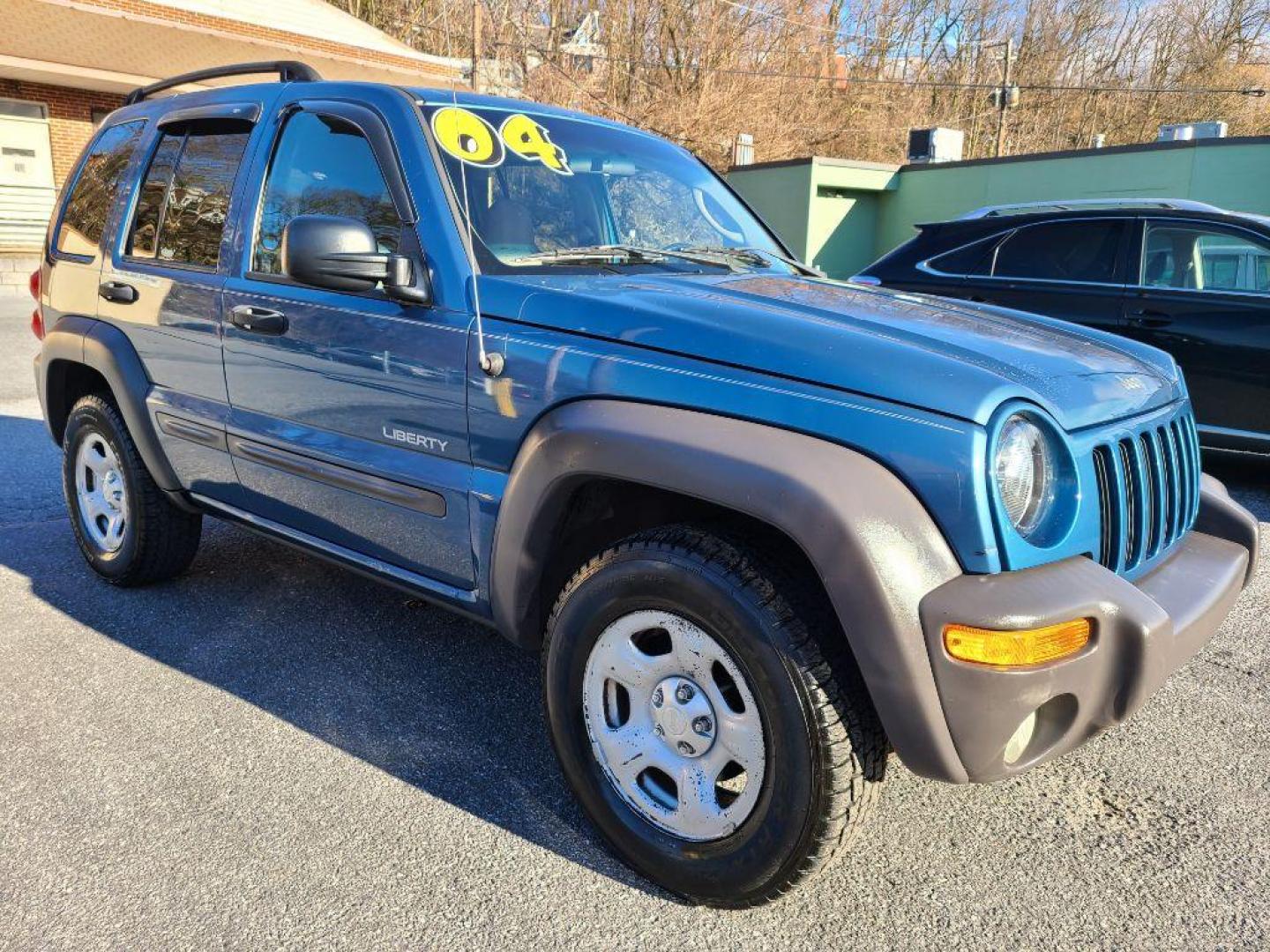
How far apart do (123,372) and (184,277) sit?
538 millimetres

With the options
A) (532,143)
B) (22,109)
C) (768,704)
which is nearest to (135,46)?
(22,109)

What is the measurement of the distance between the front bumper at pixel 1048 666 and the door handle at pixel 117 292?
3.24 m

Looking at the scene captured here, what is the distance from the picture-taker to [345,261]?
101 inches

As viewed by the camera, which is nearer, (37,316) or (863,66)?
(37,316)

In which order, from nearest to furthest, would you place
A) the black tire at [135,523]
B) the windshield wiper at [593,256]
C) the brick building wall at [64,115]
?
the windshield wiper at [593,256] < the black tire at [135,523] < the brick building wall at [64,115]

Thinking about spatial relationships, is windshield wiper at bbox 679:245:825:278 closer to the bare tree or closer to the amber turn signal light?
the amber turn signal light

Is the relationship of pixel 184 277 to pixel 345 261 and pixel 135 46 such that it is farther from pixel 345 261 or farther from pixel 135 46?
pixel 135 46

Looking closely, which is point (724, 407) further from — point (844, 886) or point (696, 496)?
point (844, 886)

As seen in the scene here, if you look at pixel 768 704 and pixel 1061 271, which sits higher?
pixel 1061 271

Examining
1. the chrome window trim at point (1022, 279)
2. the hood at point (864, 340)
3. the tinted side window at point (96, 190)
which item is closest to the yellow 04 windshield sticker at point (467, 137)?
the hood at point (864, 340)

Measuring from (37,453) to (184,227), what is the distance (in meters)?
3.78

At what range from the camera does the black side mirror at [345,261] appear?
2.58m

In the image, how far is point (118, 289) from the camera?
3.88m

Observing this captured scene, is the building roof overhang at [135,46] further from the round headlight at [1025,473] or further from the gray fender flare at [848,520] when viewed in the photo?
the round headlight at [1025,473]
